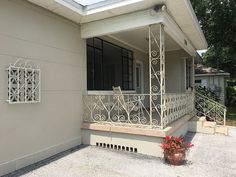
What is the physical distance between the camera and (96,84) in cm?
692

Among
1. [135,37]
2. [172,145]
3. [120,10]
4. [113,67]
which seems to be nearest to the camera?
[172,145]

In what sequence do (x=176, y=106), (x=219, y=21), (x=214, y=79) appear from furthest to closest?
1. (x=214, y=79)
2. (x=219, y=21)
3. (x=176, y=106)

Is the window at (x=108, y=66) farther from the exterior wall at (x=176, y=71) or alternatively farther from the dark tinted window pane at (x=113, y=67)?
the exterior wall at (x=176, y=71)

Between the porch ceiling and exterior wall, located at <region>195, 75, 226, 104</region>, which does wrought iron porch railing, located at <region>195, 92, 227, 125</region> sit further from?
exterior wall, located at <region>195, 75, 226, 104</region>

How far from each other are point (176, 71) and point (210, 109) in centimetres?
229

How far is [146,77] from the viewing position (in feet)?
34.6

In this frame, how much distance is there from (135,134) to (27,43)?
321 centimetres

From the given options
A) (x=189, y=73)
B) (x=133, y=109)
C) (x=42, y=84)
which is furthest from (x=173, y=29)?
(x=189, y=73)

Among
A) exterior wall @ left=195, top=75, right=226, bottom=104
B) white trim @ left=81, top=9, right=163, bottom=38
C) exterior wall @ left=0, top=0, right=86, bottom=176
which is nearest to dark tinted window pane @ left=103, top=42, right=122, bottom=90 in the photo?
white trim @ left=81, top=9, right=163, bottom=38

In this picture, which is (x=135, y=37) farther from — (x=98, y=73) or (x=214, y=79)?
(x=214, y=79)

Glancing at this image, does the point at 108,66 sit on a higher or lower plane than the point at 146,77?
higher

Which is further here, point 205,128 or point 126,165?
point 205,128

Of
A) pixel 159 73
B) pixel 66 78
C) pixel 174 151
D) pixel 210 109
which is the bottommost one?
pixel 174 151

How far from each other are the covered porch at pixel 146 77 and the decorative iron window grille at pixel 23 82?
1722 mm
